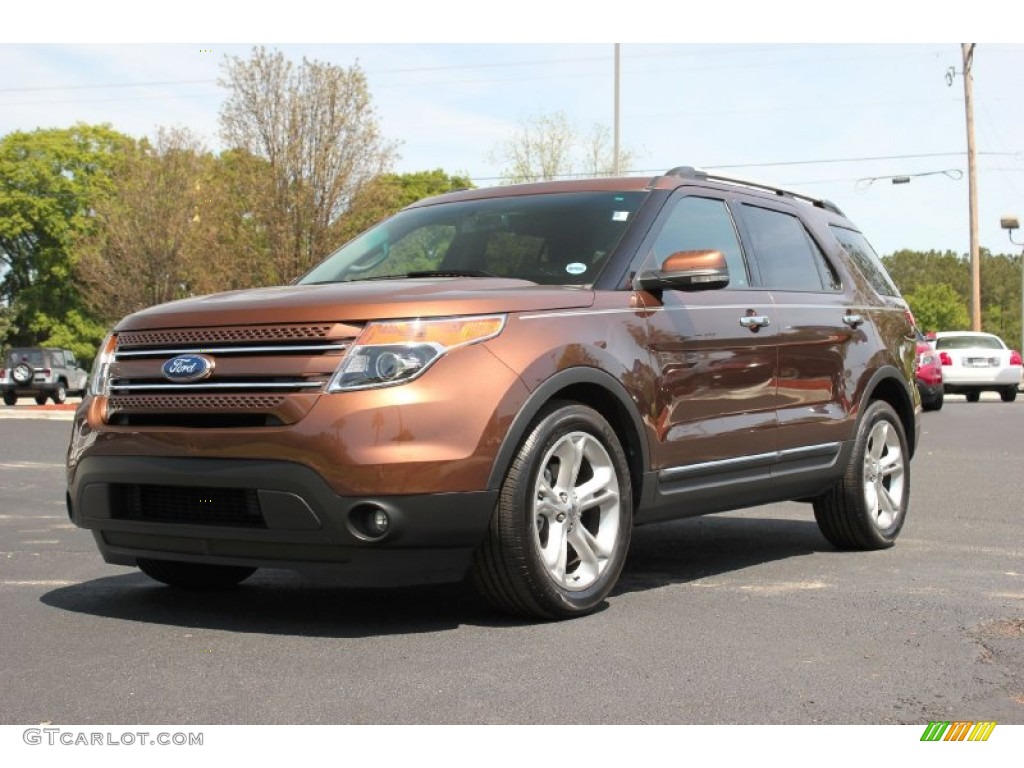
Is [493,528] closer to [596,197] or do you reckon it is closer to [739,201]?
[596,197]

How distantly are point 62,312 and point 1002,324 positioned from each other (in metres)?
85.9

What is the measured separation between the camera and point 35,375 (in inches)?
1617

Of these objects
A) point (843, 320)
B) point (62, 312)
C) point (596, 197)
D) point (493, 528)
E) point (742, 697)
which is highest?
point (62, 312)

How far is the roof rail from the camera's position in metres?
6.86

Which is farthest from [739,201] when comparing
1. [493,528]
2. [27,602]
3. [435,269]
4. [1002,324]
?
[1002,324]

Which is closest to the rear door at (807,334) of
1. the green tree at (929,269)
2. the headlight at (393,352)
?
the headlight at (393,352)

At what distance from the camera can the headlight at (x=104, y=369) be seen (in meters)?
5.70

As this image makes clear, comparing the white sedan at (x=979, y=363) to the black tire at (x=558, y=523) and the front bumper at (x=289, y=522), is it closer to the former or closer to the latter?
the black tire at (x=558, y=523)

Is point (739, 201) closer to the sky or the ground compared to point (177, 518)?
closer to the sky

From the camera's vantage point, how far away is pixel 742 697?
425 cm

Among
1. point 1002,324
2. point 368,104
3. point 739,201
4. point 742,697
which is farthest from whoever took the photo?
point 1002,324

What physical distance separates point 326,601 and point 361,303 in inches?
60.8

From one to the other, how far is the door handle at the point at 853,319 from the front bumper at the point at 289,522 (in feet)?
10.4

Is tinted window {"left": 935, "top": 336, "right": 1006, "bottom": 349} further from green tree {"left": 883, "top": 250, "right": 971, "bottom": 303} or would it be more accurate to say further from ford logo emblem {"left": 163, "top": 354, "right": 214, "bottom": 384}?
green tree {"left": 883, "top": 250, "right": 971, "bottom": 303}
